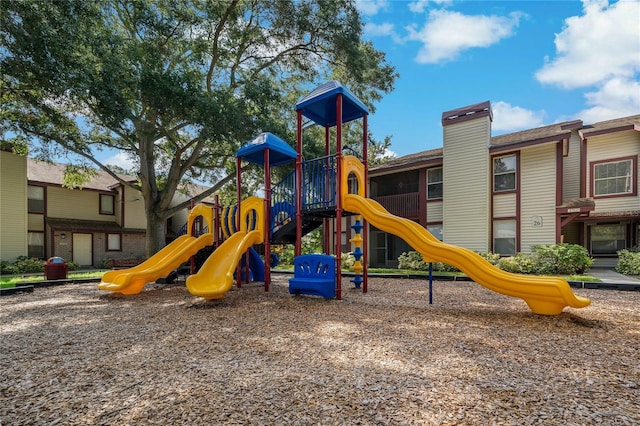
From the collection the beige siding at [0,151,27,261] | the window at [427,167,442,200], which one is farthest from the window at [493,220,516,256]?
the beige siding at [0,151,27,261]

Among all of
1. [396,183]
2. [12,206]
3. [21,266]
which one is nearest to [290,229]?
[396,183]

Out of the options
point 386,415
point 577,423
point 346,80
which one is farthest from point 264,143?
point 346,80

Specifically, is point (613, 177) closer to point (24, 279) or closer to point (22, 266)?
point (24, 279)

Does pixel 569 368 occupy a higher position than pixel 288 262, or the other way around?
pixel 569 368

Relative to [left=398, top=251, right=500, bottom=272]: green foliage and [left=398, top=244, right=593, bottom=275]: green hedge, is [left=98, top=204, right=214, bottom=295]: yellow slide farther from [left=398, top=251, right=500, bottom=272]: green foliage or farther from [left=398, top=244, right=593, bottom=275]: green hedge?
[left=398, top=244, right=593, bottom=275]: green hedge

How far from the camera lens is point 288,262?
20453mm

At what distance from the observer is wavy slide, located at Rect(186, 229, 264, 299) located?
673cm

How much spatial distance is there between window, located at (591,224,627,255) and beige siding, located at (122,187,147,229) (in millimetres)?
26828

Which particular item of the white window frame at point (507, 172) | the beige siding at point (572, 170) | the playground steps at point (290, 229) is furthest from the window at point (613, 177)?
the playground steps at point (290, 229)

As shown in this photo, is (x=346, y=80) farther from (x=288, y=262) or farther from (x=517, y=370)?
(x=517, y=370)

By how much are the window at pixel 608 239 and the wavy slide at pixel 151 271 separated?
17195 mm

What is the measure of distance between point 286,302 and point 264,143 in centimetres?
410

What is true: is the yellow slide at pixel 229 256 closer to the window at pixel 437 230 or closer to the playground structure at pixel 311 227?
the playground structure at pixel 311 227

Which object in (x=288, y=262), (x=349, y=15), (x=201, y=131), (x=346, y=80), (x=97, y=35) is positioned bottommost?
(x=288, y=262)
